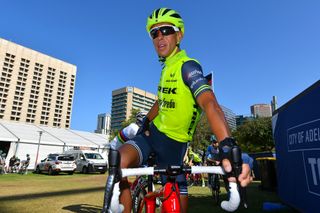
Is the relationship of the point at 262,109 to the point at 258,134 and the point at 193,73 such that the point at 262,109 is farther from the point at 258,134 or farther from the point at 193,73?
the point at 193,73

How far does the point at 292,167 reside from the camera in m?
6.73

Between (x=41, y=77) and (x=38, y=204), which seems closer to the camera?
(x=38, y=204)

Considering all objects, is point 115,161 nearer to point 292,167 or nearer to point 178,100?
point 178,100

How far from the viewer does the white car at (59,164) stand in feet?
81.9

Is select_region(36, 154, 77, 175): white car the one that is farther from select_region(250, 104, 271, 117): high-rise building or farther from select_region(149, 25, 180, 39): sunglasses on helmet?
select_region(250, 104, 271, 117): high-rise building

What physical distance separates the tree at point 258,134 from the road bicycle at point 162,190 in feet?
176

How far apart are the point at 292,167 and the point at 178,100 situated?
5786 mm

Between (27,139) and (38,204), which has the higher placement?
(27,139)

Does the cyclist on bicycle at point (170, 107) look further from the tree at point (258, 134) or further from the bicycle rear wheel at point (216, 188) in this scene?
the tree at point (258, 134)

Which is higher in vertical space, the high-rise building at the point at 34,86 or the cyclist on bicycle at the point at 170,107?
the high-rise building at the point at 34,86

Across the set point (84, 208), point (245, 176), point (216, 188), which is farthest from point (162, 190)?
point (216, 188)

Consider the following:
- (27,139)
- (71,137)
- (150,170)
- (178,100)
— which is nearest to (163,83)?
(178,100)

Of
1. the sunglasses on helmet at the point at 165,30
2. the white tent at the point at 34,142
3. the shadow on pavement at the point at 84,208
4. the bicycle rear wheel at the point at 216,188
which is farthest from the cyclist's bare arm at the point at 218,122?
Answer: the white tent at the point at 34,142

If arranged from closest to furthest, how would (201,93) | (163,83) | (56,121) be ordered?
(201,93), (163,83), (56,121)
